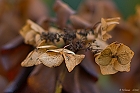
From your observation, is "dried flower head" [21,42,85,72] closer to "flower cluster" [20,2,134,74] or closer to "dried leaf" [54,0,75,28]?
"flower cluster" [20,2,134,74]

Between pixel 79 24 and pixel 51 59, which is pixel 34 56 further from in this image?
pixel 79 24

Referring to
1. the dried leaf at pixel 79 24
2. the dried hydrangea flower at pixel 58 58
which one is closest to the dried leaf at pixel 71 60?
the dried hydrangea flower at pixel 58 58

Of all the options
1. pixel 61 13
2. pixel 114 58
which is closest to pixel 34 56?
pixel 114 58

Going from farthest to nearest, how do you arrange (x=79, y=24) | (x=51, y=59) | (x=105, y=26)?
1. (x=79, y=24)
2. (x=105, y=26)
3. (x=51, y=59)

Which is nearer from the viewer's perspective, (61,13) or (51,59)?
(51,59)

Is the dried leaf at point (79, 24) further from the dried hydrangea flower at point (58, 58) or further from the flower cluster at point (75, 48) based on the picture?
the dried hydrangea flower at point (58, 58)

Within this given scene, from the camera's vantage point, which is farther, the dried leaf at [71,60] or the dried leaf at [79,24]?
the dried leaf at [79,24]

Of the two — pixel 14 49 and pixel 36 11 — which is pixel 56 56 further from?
pixel 36 11

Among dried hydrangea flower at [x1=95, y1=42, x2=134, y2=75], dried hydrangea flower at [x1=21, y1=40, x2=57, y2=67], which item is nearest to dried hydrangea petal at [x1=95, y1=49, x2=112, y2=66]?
dried hydrangea flower at [x1=95, y1=42, x2=134, y2=75]
